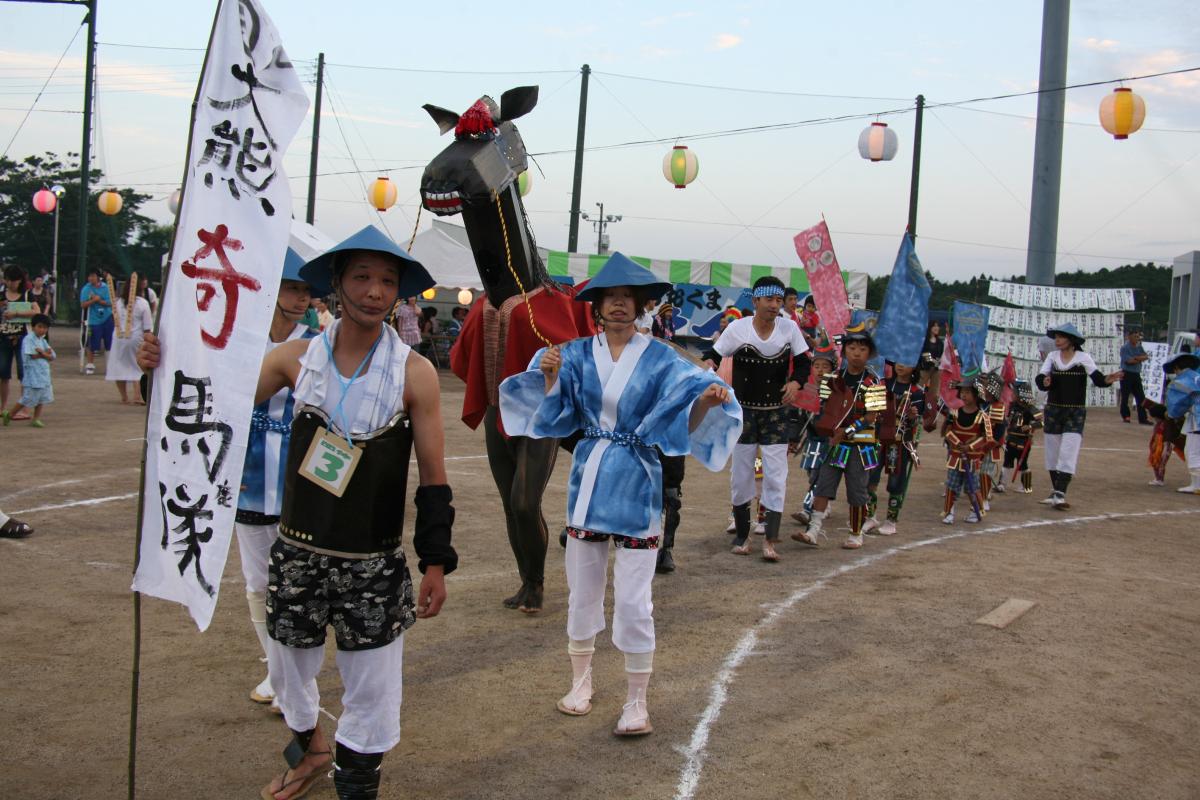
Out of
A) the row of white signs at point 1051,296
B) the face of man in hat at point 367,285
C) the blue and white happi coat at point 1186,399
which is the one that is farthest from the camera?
the row of white signs at point 1051,296

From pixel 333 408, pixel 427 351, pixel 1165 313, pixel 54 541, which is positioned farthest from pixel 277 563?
pixel 1165 313

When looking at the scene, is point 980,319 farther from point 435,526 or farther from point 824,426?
point 435,526

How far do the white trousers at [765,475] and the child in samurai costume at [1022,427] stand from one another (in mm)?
4626

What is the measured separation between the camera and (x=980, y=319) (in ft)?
57.3

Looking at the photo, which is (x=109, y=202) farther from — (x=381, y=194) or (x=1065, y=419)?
(x=1065, y=419)

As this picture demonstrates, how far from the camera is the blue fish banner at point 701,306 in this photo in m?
24.8

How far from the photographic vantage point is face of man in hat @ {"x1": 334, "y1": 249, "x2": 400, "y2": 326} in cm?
340

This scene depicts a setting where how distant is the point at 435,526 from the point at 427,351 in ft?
70.8

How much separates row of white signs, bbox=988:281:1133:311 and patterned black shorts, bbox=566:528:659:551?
66.7 feet

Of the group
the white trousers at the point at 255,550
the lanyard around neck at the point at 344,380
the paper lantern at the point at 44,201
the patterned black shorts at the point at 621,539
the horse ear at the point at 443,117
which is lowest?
the white trousers at the point at 255,550

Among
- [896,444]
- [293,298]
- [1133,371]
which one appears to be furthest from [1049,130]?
[293,298]

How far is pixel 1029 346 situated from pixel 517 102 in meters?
19.5

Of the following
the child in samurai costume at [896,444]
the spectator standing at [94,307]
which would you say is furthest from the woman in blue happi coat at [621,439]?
the spectator standing at [94,307]

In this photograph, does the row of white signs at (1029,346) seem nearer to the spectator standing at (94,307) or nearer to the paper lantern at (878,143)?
the paper lantern at (878,143)
